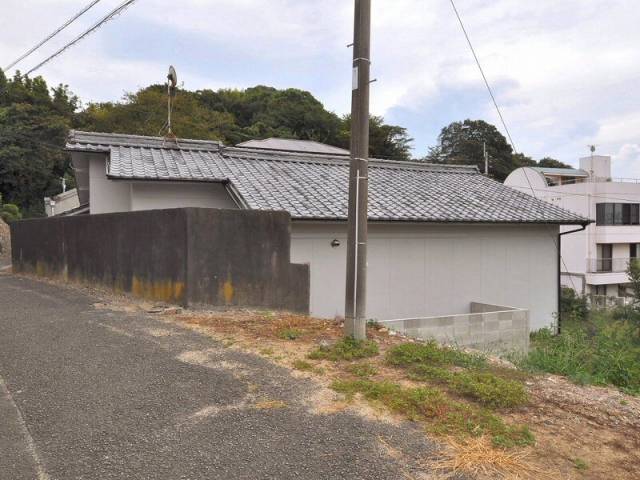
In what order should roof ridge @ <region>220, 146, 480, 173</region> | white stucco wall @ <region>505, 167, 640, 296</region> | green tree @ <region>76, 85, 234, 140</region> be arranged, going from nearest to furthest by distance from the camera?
roof ridge @ <region>220, 146, 480, 173</region>, green tree @ <region>76, 85, 234, 140</region>, white stucco wall @ <region>505, 167, 640, 296</region>

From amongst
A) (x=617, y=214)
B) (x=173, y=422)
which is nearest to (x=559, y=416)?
(x=173, y=422)

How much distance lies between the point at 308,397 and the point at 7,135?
120 ft

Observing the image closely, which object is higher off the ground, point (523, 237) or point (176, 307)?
point (523, 237)

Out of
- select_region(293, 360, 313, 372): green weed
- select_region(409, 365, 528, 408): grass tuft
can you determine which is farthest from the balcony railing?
select_region(293, 360, 313, 372): green weed

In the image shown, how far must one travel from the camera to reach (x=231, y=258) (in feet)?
24.0

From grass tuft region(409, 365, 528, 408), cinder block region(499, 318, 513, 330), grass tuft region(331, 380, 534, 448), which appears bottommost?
cinder block region(499, 318, 513, 330)

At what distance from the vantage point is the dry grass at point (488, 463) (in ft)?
8.80

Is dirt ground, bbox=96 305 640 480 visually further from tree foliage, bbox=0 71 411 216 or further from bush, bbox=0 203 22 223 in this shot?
bush, bbox=0 203 22 223

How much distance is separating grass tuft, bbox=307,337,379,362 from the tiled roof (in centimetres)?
428

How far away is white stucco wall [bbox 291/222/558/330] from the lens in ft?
32.3

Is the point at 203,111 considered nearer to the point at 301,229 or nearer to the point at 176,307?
the point at 301,229

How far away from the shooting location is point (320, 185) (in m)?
11.3

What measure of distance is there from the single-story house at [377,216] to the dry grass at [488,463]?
6590 millimetres

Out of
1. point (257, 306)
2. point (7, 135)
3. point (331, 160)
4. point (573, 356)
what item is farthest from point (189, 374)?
point (7, 135)
